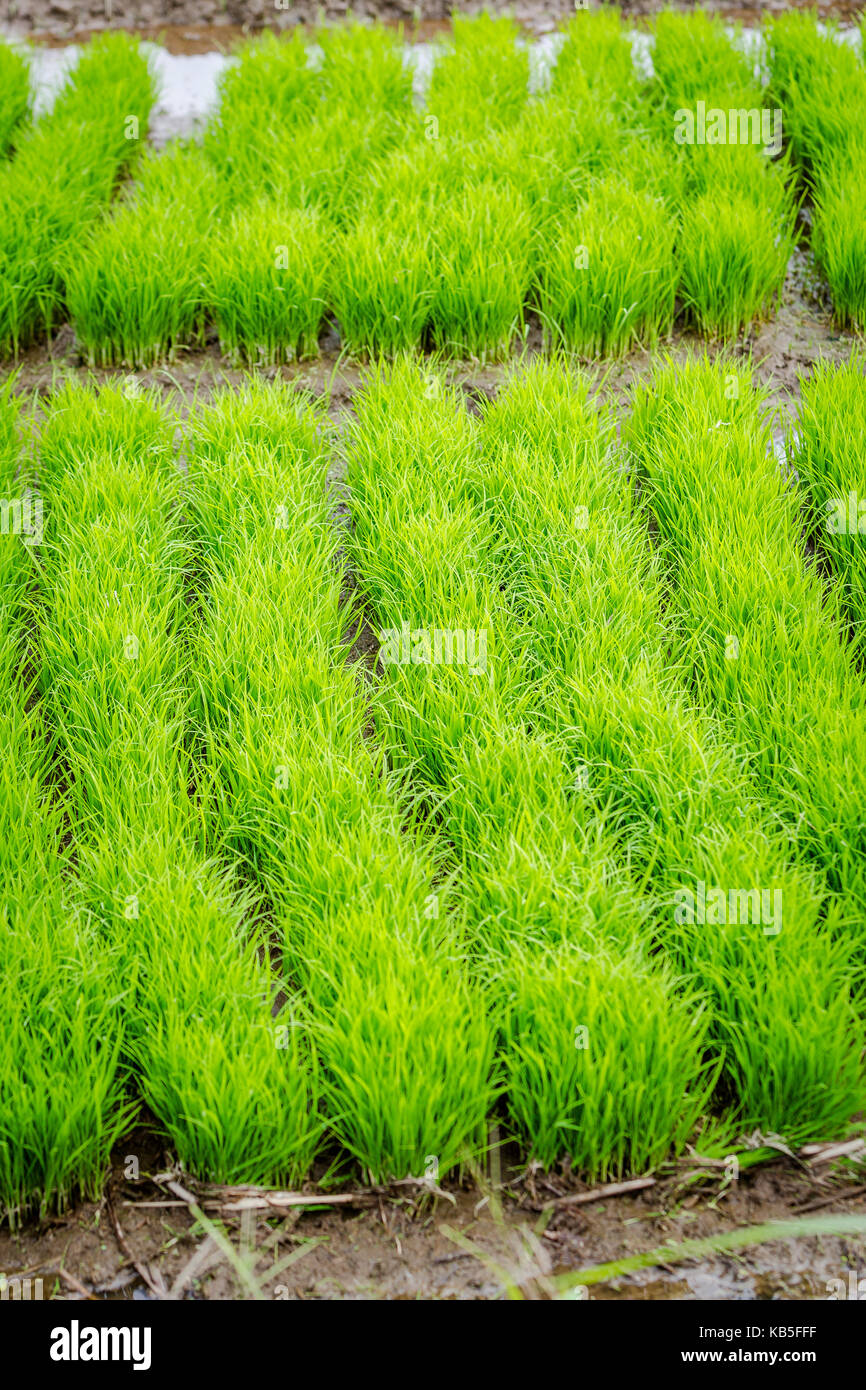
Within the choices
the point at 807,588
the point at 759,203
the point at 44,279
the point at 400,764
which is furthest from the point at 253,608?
the point at 759,203

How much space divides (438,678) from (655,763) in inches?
22.1

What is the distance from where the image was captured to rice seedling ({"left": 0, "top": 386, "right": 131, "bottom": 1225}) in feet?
6.56

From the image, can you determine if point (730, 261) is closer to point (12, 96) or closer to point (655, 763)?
point (655, 763)

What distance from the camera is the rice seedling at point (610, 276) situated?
12.3ft

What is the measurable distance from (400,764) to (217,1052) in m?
0.86

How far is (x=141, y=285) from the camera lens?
3793 millimetres

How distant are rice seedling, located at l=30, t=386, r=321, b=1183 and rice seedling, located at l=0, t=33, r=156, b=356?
588 mm

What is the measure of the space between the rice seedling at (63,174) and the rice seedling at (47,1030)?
2098mm

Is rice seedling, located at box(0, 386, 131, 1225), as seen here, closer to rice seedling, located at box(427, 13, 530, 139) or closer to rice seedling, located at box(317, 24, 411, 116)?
rice seedling, located at box(427, 13, 530, 139)

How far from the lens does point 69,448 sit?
3352 mm

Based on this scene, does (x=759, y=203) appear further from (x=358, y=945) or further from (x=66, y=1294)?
(x=66, y=1294)

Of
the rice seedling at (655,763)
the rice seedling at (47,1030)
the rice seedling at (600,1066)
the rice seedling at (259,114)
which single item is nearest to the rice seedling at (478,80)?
the rice seedling at (259,114)
